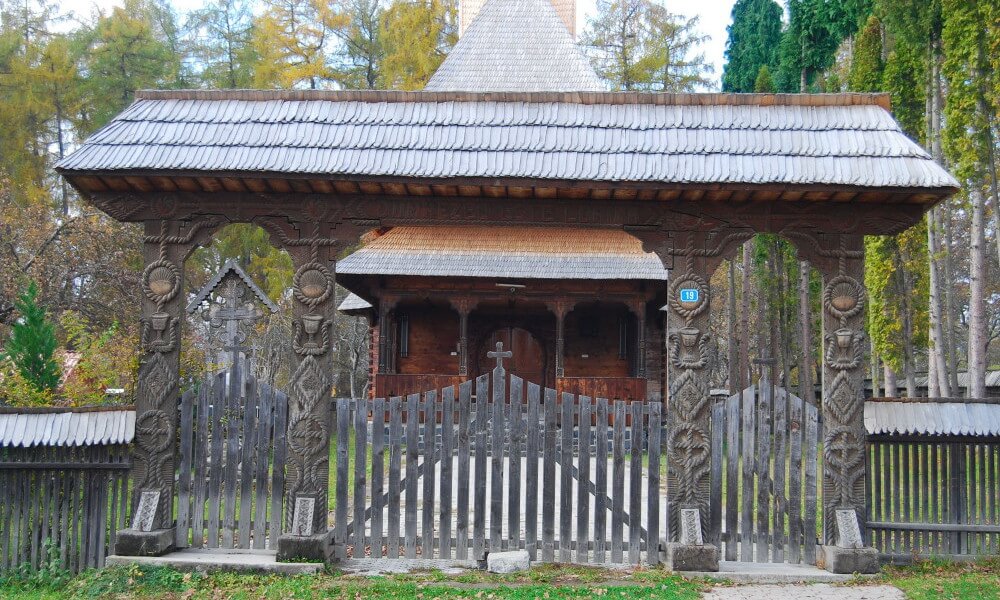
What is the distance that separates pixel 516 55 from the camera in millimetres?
22969

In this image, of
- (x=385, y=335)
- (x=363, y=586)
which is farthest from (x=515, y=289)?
(x=363, y=586)

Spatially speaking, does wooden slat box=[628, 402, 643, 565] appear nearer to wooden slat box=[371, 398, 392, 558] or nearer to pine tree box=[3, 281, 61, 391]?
wooden slat box=[371, 398, 392, 558]

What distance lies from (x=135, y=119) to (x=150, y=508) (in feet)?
11.8

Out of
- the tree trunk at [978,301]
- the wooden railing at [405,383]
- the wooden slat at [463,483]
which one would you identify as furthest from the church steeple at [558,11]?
the wooden slat at [463,483]

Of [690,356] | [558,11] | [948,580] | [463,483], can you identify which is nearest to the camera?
[948,580]

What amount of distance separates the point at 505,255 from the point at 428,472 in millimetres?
12832

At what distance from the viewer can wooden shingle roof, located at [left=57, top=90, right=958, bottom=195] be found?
714cm

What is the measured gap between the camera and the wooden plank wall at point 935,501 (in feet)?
24.6

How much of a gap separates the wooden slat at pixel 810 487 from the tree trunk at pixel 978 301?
7.76 metres

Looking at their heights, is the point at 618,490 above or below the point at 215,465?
below

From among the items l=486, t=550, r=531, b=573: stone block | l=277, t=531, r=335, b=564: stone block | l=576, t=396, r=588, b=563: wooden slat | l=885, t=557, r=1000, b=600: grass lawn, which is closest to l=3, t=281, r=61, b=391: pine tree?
l=277, t=531, r=335, b=564: stone block

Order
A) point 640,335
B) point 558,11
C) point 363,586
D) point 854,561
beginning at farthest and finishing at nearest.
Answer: point 558,11 < point 640,335 < point 854,561 < point 363,586

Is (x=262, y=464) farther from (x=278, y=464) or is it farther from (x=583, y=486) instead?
(x=583, y=486)

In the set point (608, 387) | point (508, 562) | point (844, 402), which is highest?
point (608, 387)
